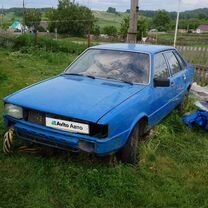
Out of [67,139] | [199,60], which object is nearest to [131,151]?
[67,139]

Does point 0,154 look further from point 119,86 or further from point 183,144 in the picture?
point 183,144

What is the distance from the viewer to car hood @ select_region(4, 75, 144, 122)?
3930 millimetres

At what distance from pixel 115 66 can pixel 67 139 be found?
1710 mm

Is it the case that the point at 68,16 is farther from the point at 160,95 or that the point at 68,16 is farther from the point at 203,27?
the point at 160,95

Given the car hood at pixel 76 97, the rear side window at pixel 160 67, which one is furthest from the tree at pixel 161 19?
the car hood at pixel 76 97

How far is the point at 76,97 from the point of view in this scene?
4254 millimetres

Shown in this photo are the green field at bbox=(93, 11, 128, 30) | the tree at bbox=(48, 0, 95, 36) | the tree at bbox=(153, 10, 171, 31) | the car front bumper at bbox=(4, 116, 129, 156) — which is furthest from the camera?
the green field at bbox=(93, 11, 128, 30)

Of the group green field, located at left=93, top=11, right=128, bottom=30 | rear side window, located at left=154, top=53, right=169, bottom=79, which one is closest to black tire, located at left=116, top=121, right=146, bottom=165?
rear side window, located at left=154, top=53, right=169, bottom=79

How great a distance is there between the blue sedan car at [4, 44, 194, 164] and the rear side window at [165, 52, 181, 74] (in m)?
0.32

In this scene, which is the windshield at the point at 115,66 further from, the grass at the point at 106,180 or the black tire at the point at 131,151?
the grass at the point at 106,180

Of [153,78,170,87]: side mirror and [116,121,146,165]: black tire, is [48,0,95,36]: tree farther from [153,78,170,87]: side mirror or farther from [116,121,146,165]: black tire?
[116,121,146,165]: black tire

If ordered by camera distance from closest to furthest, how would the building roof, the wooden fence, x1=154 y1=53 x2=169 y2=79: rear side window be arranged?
x1=154 y1=53 x2=169 y2=79: rear side window
the wooden fence
the building roof

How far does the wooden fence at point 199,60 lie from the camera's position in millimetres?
10938

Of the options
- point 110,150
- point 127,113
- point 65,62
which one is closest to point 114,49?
point 127,113
